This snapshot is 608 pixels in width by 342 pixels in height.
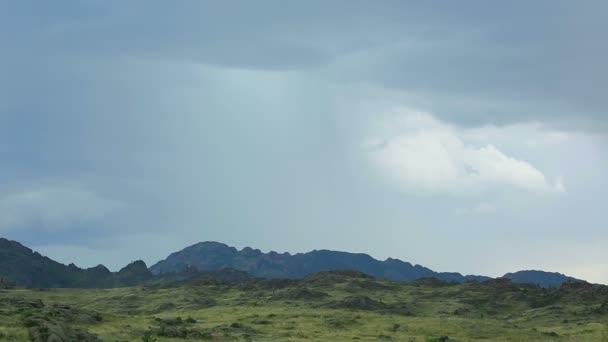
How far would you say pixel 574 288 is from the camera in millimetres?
166500

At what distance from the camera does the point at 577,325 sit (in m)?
115

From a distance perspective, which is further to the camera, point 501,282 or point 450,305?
point 501,282

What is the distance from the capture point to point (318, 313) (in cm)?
11725

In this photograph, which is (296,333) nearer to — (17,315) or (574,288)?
(17,315)

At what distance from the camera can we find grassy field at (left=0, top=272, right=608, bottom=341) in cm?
7075

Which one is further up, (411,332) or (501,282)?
(501,282)

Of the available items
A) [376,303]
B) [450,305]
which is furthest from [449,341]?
[450,305]

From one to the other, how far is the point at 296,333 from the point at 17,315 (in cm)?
3532

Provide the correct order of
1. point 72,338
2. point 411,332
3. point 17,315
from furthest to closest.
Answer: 1. point 411,332
2. point 17,315
3. point 72,338

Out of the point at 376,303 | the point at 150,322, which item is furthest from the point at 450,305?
A: the point at 150,322

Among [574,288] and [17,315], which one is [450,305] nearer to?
[574,288]

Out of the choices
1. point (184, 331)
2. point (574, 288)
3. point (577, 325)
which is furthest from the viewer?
point (574, 288)

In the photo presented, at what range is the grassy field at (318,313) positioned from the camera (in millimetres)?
70750

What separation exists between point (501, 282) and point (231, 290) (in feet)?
244
